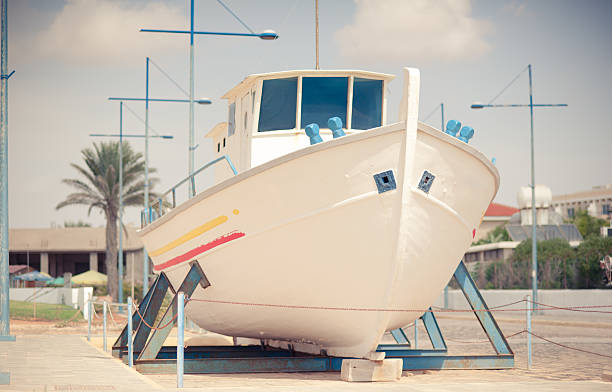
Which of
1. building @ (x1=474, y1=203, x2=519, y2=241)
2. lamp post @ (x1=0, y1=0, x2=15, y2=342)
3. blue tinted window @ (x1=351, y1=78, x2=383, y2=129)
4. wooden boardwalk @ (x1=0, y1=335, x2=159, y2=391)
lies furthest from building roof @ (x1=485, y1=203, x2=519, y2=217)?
blue tinted window @ (x1=351, y1=78, x2=383, y2=129)

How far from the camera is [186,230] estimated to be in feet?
41.1

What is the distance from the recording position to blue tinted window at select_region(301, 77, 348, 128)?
41.7ft

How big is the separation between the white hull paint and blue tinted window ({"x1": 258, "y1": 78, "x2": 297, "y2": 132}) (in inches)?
73.0

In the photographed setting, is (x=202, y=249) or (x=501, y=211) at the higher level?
(x=501, y=211)

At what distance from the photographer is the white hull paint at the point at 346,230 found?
1024 cm

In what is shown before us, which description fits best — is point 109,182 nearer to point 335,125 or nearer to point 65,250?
point 65,250

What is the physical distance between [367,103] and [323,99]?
2.47 feet

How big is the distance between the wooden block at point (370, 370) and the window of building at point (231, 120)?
496 centimetres

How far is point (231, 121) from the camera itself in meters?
14.3

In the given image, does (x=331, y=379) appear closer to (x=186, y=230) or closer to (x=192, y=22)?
(x=186, y=230)

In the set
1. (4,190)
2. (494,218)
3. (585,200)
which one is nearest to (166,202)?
(4,190)

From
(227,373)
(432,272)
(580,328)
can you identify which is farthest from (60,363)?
(580,328)

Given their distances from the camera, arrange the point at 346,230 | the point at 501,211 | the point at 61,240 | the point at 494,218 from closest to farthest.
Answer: the point at 346,230 < the point at 61,240 < the point at 494,218 < the point at 501,211

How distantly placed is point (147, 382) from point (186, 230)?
324 cm
